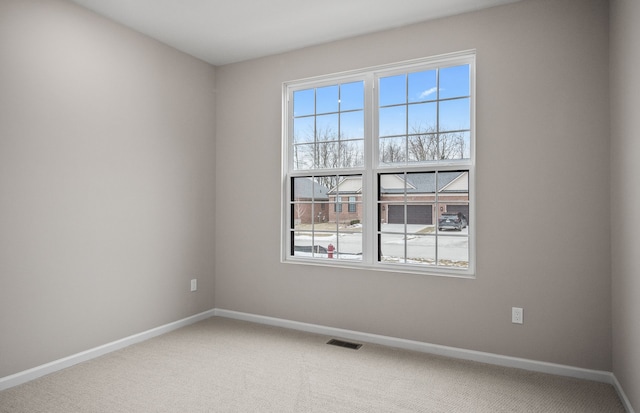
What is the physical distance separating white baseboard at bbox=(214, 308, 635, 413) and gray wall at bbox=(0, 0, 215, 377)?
0.95 m

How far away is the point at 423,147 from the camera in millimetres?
3379

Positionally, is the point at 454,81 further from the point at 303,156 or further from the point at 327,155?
the point at 303,156

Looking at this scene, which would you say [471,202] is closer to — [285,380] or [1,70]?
[285,380]

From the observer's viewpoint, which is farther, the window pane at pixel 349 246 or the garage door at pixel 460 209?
the window pane at pixel 349 246

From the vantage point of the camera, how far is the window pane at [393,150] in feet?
11.4

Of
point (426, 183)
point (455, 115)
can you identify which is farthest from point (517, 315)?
point (455, 115)

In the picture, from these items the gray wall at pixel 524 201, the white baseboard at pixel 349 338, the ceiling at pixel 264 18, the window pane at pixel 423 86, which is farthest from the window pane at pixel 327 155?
the white baseboard at pixel 349 338

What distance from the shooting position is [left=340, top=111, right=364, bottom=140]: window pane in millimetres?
3658

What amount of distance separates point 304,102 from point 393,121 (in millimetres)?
980

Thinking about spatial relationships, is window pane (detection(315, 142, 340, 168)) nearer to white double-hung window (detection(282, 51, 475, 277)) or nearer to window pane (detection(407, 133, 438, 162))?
white double-hung window (detection(282, 51, 475, 277))

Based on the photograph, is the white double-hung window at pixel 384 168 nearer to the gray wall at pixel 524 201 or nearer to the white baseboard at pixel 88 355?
the gray wall at pixel 524 201

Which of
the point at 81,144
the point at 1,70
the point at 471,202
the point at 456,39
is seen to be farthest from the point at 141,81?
the point at 471,202

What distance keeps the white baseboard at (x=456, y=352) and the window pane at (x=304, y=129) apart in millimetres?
1820

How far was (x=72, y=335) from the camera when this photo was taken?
3.00 metres
